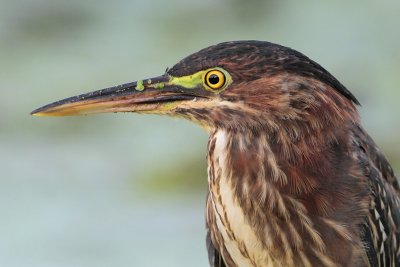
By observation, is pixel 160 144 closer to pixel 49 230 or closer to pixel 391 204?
pixel 49 230

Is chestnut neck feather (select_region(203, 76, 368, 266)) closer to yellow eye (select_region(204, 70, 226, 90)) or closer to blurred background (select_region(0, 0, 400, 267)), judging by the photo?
yellow eye (select_region(204, 70, 226, 90))

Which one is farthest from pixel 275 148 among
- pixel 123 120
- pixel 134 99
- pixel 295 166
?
pixel 123 120

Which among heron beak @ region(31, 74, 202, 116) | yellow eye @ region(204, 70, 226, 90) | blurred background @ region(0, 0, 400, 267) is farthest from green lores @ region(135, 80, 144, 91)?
blurred background @ region(0, 0, 400, 267)

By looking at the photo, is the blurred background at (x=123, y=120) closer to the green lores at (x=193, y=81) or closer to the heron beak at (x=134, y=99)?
the heron beak at (x=134, y=99)

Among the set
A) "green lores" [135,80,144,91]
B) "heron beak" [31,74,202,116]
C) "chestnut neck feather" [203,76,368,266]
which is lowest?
"chestnut neck feather" [203,76,368,266]

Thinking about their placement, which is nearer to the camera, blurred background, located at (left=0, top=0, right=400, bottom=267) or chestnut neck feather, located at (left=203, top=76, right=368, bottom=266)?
chestnut neck feather, located at (left=203, top=76, right=368, bottom=266)

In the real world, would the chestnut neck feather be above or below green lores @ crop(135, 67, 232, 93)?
below
